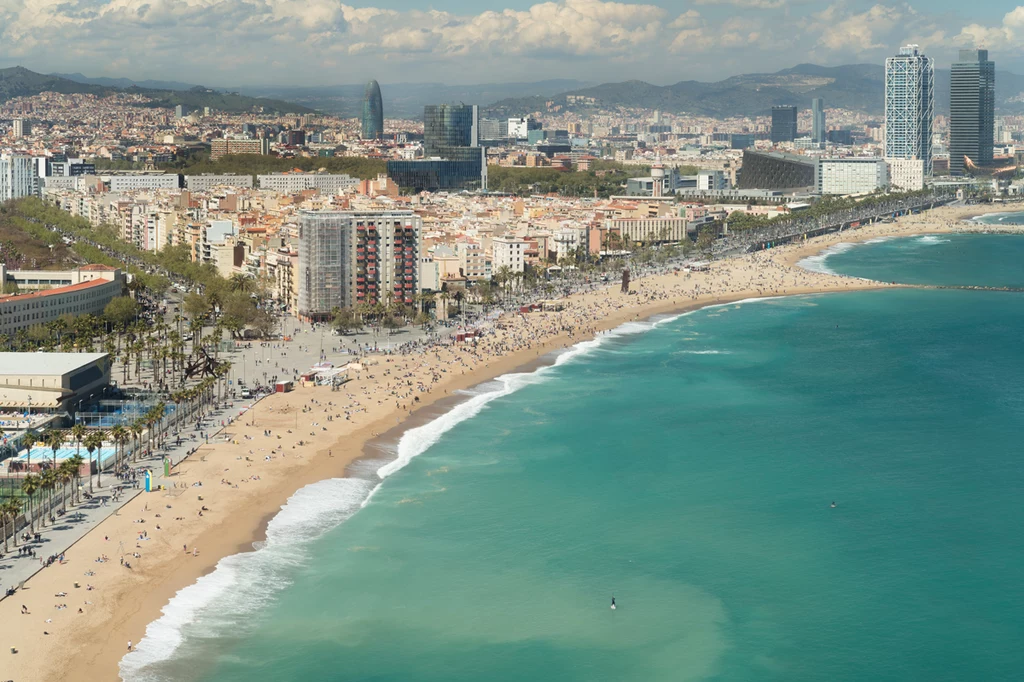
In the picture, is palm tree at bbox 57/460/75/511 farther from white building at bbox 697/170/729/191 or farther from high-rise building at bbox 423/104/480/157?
high-rise building at bbox 423/104/480/157

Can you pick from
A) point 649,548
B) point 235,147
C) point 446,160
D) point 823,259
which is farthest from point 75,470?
point 235,147

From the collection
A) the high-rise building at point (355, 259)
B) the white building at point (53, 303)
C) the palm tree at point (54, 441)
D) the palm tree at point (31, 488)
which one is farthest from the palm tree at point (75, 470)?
the high-rise building at point (355, 259)

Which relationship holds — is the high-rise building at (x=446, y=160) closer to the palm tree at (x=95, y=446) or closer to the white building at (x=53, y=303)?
the white building at (x=53, y=303)

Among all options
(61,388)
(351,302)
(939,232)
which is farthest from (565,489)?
(939,232)

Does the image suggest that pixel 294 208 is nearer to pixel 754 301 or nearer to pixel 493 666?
pixel 754 301

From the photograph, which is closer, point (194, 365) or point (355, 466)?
point (355, 466)

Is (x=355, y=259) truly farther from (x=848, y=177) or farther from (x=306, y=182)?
(x=848, y=177)

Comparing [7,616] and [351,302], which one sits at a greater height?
[351,302]

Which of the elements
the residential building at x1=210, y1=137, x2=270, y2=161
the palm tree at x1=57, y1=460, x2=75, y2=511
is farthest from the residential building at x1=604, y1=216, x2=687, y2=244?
the palm tree at x1=57, y1=460, x2=75, y2=511
